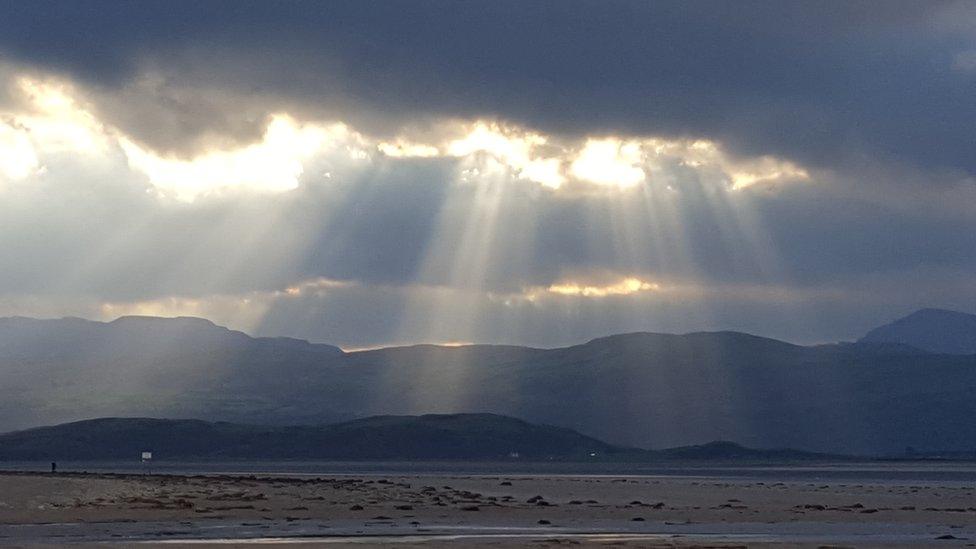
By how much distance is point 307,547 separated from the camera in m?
42.9

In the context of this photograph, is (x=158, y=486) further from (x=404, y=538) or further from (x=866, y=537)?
(x=866, y=537)

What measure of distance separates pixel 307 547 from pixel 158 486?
3822 centimetres

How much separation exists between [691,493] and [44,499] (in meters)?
45.2

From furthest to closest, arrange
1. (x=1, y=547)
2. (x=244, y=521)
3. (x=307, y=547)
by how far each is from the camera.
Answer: (x=244, y=521), (x=307, y=547), (x=1, y=547)

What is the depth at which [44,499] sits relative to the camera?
→ 5991cm

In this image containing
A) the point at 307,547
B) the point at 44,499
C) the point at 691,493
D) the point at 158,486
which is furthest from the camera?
→ the point at 691,493

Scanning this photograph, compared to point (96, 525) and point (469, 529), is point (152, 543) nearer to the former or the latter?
point (96, 525)

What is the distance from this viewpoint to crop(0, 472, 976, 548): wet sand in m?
46.7

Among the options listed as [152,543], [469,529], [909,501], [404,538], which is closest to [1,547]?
[152,543]

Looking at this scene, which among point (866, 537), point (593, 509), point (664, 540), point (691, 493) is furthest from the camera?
point (691, 493)

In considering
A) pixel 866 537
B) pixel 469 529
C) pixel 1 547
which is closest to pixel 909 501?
pixel 866 537

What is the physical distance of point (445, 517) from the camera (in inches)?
2375

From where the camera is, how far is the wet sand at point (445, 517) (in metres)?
46.7

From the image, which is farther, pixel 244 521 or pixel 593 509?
pixel 593 509
